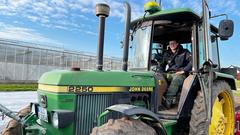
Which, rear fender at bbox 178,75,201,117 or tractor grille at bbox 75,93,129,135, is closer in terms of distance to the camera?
tractor grille at bbox 75,93,129,135

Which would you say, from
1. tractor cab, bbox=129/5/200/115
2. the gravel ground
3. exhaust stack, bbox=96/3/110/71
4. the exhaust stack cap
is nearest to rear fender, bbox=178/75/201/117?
tractor cab, bbox=129/5/200/115

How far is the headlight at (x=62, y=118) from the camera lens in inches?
148

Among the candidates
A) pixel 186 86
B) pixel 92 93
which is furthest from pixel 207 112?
pixel 92 93

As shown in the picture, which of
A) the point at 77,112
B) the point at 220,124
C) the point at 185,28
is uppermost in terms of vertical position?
the point at 185,28

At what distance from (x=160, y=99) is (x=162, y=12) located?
152 centimetres

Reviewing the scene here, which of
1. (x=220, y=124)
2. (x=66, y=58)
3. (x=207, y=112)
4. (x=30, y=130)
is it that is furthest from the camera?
(x=66, y=58)

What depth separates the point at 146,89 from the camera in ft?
15.4

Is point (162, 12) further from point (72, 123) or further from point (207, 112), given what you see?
point (72, 123)

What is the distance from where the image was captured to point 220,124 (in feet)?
18.6

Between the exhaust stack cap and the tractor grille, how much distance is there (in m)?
1.16

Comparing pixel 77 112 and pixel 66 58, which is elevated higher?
pixel 66 58

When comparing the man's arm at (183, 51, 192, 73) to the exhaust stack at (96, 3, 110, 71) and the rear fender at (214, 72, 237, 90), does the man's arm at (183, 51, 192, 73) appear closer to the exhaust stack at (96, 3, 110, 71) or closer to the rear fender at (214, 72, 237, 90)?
the rear fender at (214, 72, 237, 90)

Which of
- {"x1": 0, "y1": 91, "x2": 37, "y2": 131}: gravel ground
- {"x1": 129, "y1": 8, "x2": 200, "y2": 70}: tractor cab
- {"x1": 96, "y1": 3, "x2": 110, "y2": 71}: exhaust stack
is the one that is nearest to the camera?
{"x1": 96, "y1": 3, "x2": 110, "y2": 71}: exhaust stack

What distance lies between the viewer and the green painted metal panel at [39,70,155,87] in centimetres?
395
